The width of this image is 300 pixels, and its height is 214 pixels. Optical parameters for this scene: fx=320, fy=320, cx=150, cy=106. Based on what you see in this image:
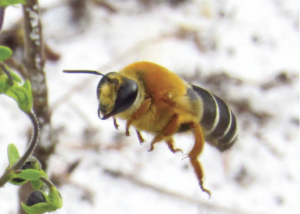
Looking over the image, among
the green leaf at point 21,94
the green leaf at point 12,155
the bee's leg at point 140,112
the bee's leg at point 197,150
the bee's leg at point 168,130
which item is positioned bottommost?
the bee's leg at point 197,150

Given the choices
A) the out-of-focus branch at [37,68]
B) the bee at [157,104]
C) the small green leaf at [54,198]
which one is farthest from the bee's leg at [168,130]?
the out-of-focus branch at [37,68]

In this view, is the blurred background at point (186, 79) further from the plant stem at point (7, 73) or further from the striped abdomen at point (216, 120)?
the plant stem at point (7, 73)

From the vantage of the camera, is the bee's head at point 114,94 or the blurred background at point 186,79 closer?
the bee's head at point 114,94

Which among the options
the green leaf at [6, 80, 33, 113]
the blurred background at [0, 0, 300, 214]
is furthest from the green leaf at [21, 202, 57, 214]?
the blurred background at [0, 0, 300, 214]

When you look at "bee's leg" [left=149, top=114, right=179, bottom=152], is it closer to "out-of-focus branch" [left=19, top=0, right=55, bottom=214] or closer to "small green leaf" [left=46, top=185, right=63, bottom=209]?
"small green leaf" [left=46, top=185, right=63, bottom=209]

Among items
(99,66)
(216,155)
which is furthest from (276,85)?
(99,66)

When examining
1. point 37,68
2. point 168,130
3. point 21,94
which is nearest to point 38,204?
point 21,94
